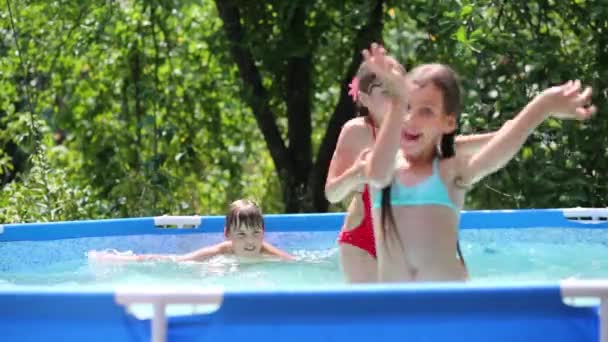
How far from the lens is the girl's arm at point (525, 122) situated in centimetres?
264

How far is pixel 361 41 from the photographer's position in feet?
22.2

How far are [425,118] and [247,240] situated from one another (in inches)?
81.1

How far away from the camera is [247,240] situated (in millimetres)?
4754

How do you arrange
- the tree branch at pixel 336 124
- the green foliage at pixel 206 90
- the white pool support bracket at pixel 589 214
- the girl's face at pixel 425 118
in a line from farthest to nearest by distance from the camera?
the tree branch at pixel 336 124 → the green foliage at pixel 206 90 → the white pool support bracket at pixel 589 214 → the girl's face at pixel 425 118

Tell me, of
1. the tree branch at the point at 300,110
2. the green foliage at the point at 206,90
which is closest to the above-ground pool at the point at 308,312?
the green foliage at the point at 206,90

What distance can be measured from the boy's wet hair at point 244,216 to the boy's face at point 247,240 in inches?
0.6

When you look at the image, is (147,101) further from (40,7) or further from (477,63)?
(477,63)

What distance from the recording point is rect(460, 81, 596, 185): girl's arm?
8.66 feet

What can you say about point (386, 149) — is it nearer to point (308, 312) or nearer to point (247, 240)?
point (308, 312)

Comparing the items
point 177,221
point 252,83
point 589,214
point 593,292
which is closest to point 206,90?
point 252,83

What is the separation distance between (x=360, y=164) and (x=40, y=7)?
4780 mm

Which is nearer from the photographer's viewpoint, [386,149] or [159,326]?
[159,326]

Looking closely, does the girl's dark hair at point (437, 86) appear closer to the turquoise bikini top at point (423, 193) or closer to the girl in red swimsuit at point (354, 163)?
the turquoise bikini top at point (423, 193)

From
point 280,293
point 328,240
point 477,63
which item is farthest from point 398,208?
point 477,63
